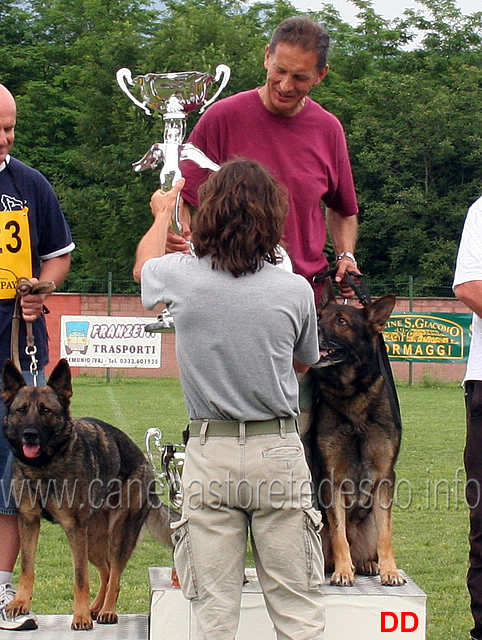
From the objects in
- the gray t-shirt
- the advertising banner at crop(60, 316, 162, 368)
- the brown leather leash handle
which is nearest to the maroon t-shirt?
the brown leather leash handle

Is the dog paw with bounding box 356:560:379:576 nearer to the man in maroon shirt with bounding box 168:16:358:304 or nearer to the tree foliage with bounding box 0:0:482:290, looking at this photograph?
the man in maroon shirt with bounding box 168:16:358:304

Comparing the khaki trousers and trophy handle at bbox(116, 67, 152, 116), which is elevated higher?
trophy handle at bbox(116, 67, 152, 116)

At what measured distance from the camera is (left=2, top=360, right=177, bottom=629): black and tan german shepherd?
3885mm

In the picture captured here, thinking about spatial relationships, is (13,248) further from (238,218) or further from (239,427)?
(239,427)

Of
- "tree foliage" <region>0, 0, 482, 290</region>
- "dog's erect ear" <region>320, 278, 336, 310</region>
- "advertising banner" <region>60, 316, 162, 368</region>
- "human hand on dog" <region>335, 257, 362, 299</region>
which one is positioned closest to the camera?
"human hand on dog" <region>335, 257, 362, 299</region>

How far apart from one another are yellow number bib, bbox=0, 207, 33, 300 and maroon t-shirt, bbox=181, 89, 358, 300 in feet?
2.33

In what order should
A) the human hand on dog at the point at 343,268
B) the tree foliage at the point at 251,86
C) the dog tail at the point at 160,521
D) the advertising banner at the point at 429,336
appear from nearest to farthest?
1. the human hand on dog at the point at 343,268
2. the dog tail at the point at 160,521
3. the advertising banner at the point at 429,336
4. the tree foliage at the point at 251,86

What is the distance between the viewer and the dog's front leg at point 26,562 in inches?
152

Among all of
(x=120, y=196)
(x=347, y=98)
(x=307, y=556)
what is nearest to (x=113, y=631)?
(x=307, y=556)

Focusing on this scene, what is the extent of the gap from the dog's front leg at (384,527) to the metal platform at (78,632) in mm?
1049

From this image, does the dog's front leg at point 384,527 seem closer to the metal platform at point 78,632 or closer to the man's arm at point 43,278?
the metal platform at point 78,632

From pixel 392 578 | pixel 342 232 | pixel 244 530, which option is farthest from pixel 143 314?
pixel 244 530

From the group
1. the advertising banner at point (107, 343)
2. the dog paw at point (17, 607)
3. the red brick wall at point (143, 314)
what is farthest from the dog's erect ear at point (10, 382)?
the red brick wall at point (143, 314)

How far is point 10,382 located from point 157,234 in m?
1.02
